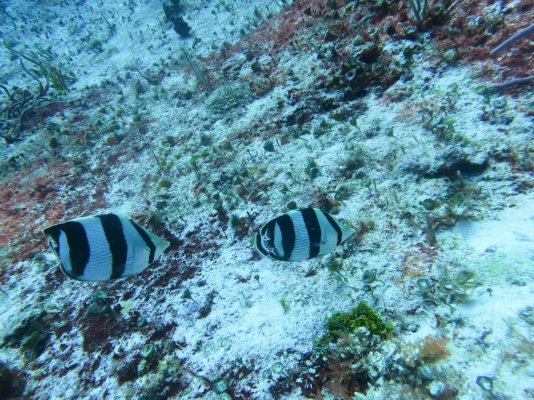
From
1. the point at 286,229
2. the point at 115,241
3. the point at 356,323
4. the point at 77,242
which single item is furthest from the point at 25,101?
the point at 356,323

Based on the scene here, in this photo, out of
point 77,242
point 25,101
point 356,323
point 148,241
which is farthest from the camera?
point 25,101

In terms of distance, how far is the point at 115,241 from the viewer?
211cm

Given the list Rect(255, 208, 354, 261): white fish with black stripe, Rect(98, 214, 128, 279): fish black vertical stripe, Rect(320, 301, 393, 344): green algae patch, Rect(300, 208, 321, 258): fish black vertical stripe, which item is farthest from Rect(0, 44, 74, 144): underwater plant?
Rect(320, 301, 393, 344): green algae patch

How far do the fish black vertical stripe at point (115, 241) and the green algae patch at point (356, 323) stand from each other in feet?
6.13

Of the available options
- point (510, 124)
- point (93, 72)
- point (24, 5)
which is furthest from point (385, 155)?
point (24, 5)

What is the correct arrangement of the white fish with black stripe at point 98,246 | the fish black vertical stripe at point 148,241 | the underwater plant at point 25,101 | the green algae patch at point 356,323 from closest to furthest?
1. the white fish with black stripe at point 98,246
2. the fish black vertical stripe at point 148,241
3. the green algae patch at point 356,323
4. the underwater plant at point 25,101

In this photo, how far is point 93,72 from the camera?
37.7 ft

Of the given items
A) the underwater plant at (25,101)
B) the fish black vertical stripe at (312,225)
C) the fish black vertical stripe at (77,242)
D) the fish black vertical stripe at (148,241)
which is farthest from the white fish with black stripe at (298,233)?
the underwater plant at (25,101)

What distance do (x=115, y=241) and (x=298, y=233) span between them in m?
1.29

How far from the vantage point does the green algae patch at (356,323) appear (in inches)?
105

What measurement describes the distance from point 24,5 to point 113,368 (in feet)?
69.9

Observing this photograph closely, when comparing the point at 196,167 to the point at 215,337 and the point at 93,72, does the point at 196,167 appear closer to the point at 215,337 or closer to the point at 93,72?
the point at 215,337

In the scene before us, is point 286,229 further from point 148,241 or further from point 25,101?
point 25,101

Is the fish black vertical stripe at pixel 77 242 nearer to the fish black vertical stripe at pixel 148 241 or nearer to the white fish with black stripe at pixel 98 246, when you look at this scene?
the white fish with black stripe at pixel 98 246
